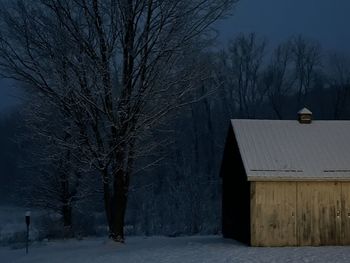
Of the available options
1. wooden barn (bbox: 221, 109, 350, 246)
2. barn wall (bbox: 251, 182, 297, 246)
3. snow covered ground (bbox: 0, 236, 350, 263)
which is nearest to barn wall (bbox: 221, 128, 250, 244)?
wooden barn (bbox: 221, 109, 350, 246)

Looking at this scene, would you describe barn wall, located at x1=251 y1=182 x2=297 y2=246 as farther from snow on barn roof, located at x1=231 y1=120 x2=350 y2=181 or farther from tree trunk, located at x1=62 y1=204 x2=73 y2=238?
tree trunk, located at x1=62 y1=204 x2=73 y2=238

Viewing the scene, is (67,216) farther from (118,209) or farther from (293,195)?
(293,195)

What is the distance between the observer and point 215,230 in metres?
39.5

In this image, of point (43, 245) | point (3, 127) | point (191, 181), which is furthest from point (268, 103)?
point (3, 127)

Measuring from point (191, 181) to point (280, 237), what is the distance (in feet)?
86.5

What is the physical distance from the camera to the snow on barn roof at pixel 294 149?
73.5 ft

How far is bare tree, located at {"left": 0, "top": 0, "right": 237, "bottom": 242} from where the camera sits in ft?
72.4

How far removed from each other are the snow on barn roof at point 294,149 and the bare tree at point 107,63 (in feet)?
11.2

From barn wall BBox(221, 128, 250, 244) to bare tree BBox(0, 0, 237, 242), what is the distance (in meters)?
3.92

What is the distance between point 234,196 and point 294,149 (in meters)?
3.46

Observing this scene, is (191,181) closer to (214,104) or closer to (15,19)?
(214,104)

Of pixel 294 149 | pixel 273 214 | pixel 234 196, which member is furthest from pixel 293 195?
pixel 234 196

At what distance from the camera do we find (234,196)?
25672 mm

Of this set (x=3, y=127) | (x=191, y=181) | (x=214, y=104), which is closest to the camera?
(x=191, y=181)
